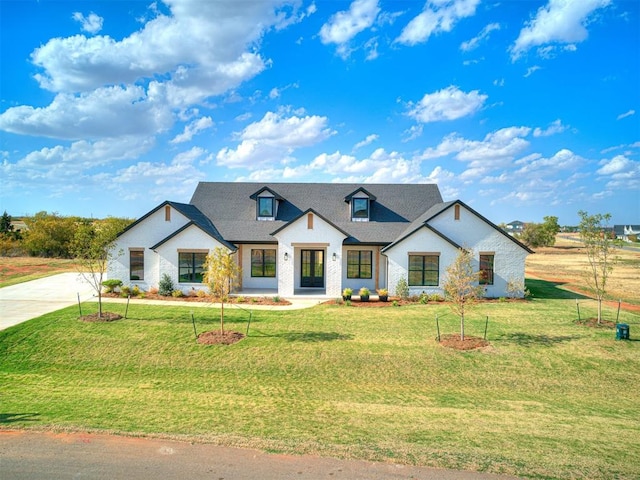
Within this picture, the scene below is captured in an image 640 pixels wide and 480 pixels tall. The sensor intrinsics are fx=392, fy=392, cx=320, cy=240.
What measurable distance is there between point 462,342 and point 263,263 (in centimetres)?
1469

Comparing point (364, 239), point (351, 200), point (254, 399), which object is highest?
point (351, 200)

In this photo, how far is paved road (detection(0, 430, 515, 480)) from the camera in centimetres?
698

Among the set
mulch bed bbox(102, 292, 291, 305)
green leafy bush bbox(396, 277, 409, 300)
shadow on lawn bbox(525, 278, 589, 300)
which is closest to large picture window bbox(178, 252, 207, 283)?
mulch bed bbox(102, 292, 291, 305)

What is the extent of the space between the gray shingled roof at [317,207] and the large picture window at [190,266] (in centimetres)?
246

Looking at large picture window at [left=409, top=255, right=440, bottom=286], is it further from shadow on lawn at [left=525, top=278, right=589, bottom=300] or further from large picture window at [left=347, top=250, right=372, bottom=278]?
shadow on lawn at [left=525, top=278, right=589, bottom=300]

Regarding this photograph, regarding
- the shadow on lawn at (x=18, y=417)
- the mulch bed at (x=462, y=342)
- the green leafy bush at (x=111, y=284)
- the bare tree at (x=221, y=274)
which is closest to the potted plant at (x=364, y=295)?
the mulch bed at (x=462, y=342)

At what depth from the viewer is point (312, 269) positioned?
2655 cm

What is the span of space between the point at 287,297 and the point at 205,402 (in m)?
13.3

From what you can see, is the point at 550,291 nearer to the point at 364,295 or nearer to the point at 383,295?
the point at 383,295

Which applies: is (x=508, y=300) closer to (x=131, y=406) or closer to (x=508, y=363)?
(x=508, y=363)

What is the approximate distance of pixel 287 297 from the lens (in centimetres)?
2375

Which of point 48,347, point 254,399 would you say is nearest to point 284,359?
point 254,399

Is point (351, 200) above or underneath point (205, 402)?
above

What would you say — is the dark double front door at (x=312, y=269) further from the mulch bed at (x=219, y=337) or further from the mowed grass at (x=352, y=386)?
the mulch bed at (x=219, y=337)
